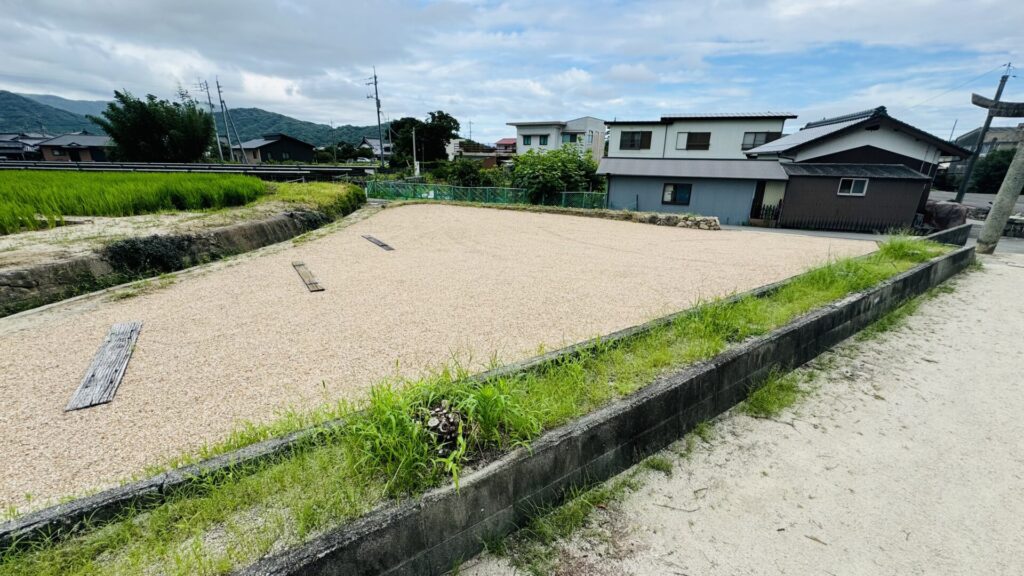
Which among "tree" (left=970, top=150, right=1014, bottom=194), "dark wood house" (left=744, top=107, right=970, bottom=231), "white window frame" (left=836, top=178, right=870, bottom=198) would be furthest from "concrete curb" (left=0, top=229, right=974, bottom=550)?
"tree" (left=970, top=150, right=1014, bottom=194)

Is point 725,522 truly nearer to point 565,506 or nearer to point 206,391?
point 565,506

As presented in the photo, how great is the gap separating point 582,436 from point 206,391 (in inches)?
114

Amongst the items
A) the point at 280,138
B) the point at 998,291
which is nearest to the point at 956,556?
the point at 998,291

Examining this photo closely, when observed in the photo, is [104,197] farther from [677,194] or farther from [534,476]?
[677,194]

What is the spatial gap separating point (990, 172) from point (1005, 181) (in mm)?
26642

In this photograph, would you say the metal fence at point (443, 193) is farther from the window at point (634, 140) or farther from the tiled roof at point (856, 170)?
the window at point (634, 140)

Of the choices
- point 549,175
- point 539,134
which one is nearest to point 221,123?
point 539,134

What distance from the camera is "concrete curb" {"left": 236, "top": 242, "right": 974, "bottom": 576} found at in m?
1.48

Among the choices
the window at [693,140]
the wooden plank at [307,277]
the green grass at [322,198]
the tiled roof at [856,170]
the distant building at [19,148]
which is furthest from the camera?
the distant building at [19,148]

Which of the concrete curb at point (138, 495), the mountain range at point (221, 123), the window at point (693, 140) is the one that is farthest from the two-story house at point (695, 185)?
the mountain range at point (221, 123)

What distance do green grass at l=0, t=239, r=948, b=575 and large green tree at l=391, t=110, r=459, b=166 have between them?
1606 inches

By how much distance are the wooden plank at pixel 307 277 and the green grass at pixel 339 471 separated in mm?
3138

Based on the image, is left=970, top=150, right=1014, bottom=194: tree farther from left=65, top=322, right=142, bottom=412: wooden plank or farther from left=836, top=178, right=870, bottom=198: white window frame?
left=65, top=322, right=142, bottom=412: wooden plank

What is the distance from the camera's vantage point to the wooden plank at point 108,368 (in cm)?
287
